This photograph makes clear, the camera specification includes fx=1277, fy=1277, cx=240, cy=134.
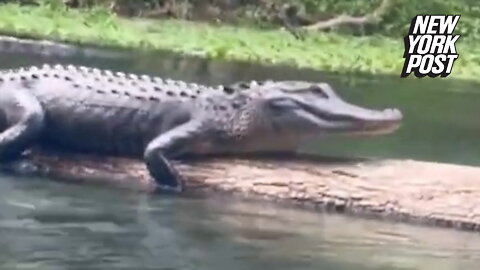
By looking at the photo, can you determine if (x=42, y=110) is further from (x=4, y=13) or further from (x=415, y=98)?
(x=4, y=13)

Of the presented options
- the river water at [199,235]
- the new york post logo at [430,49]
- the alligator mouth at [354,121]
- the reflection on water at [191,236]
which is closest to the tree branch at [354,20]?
the new york post logo at [430,49]

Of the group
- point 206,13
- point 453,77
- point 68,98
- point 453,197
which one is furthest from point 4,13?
point 453,197

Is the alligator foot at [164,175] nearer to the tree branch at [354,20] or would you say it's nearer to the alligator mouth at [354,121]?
the alligator mouth at [354,121]

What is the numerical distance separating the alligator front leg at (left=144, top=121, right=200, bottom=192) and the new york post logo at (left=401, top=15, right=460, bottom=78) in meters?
2.36

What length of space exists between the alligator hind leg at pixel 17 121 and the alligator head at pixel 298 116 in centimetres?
61

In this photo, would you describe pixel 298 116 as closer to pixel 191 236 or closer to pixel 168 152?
pixel 168 152

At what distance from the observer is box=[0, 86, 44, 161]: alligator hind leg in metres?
3.82

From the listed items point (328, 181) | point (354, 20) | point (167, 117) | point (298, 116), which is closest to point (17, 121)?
point (167, 117)

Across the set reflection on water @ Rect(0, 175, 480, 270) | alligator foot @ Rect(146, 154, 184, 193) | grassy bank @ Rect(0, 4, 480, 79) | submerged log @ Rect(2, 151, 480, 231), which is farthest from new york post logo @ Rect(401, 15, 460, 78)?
reflection on water @ Rect(0, 175, 480, 270)

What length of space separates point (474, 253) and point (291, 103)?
34.0 inches

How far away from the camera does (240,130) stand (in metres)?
3.86

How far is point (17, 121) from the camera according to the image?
3891mm

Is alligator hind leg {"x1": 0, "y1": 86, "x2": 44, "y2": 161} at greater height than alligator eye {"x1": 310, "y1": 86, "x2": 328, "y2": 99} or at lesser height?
lesser

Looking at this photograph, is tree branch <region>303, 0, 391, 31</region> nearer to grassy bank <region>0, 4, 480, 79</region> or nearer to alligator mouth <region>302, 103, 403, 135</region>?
grassy bank <region>0, 4, 480, 79</region>
